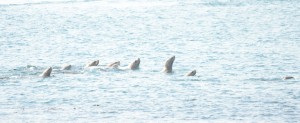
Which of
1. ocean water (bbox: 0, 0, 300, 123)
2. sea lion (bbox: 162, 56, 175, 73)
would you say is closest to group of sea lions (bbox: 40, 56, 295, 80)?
sea lion (bbox: 162, 56, 175, 73)

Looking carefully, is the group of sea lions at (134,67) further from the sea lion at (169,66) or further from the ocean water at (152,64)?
the ocean water at (152,64)

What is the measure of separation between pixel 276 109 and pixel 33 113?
930 cm

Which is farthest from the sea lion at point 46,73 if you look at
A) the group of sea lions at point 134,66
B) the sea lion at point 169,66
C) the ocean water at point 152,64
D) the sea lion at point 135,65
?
the sea lion at point 169,66

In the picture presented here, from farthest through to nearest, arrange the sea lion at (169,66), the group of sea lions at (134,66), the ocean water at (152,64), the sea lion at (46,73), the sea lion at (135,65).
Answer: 1. the sea lion at (135,65)
2. the sea lion at (169,66)
3. the group of sea lions at (134,66)
4. the sea lion at (46,73)
5. the ocean water at (152,64)

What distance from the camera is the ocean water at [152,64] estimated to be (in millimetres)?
33938

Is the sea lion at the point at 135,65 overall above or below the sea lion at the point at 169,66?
below

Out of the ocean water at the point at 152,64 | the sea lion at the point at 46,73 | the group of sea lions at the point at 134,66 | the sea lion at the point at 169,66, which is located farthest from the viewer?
the sea lion at the point at 169,66

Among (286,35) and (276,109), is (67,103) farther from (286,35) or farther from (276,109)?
(286,35)

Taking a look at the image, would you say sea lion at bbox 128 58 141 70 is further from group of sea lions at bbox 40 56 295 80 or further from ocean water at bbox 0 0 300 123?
ocean water at bbox 0 0 300 123

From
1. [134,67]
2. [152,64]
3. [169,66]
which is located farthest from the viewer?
[152,64]

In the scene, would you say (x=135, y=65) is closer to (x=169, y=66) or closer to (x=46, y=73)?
(x=169, y=66)

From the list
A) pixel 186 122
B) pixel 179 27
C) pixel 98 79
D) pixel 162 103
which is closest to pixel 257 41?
pixel 179 27

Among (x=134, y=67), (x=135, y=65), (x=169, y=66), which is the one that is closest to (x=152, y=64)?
(x=135, y=65)

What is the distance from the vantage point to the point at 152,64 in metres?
51.6
